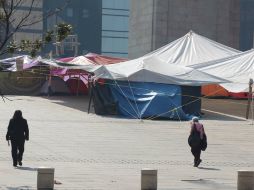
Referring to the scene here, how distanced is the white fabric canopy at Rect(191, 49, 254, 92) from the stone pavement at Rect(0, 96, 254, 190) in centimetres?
268

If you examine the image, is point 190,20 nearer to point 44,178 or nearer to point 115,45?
point 44,178

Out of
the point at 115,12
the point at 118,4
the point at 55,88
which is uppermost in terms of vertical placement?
the point at 118,4

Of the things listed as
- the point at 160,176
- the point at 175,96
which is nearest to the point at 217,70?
the point at 175,96

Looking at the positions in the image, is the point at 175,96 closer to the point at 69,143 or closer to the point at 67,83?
the point at 69,143

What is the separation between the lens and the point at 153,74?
35312mm

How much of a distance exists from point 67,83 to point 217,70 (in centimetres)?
1511

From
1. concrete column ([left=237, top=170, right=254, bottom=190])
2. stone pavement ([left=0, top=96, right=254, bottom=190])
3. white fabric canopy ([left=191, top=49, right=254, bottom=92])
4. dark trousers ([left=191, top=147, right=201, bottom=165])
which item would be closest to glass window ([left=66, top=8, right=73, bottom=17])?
white fabric canopy ([left=191, top=49, right=254, bottom=92])

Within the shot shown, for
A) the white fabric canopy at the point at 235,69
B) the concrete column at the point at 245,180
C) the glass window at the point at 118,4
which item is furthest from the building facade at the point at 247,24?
the concrete column at the point at 245,180

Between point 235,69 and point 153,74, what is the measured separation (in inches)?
250

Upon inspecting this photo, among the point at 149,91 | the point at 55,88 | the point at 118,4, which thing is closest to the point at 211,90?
the point at 55,88

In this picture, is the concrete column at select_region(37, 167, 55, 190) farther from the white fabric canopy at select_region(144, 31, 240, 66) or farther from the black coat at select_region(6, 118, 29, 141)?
the white fabric canopy at select_region(144, 31, 240, 66)

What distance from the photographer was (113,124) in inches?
1217

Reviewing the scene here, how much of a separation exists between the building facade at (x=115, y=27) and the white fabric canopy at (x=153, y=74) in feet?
→ 251

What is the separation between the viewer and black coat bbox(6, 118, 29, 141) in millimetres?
18938
